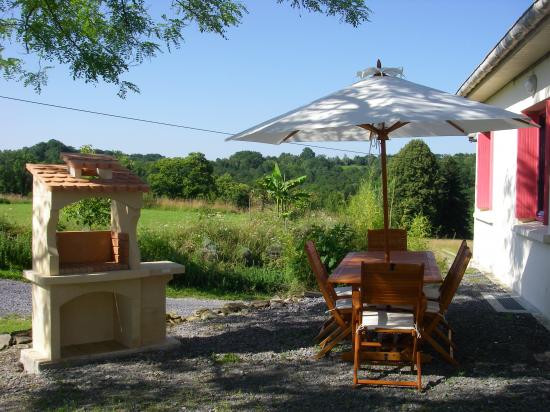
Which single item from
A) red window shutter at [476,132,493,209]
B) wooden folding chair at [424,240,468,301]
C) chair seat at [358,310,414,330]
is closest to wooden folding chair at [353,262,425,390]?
chair seat at [358,310,414,330]

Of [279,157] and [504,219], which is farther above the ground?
[279,157]

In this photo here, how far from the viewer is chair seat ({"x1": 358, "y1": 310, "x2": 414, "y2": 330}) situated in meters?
5.29

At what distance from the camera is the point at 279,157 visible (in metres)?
38.0

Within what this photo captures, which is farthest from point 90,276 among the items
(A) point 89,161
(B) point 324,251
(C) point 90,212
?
(C) point 90,212

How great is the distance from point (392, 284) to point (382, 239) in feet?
9.96

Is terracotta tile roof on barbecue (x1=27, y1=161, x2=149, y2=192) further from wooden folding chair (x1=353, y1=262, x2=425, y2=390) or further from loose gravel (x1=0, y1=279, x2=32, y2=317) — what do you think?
loose gravel (x1=0, y1=279, x2=32, y2=317)

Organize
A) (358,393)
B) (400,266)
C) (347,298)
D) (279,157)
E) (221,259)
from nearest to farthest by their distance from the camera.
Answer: (358,393) < (400,266) < (347,298) < (221,259) < (279,157)

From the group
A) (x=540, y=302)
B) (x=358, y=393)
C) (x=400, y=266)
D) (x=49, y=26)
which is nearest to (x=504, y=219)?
(x=540, y=302)

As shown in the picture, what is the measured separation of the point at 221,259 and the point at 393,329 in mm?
9209

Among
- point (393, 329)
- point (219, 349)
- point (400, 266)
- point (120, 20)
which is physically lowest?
point (219, 349)

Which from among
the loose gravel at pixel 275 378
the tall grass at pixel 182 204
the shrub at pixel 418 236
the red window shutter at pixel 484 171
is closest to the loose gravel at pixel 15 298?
the loose gravel at pixel 275 378

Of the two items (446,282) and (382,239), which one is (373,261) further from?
(382,239)

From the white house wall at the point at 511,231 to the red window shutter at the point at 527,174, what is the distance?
8.4 inches

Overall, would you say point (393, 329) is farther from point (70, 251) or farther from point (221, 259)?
point (221, 259)
